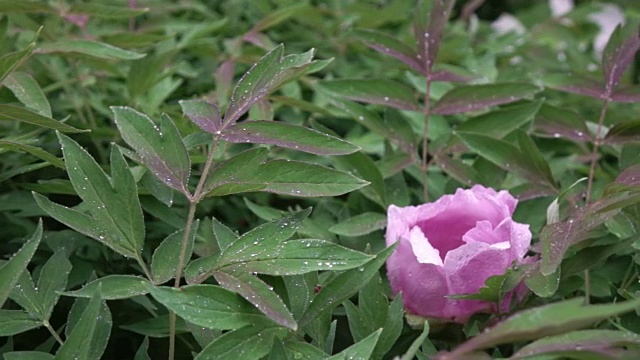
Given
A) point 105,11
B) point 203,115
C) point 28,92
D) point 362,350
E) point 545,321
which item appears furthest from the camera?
point 105,11

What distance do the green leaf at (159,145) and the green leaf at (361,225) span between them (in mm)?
167

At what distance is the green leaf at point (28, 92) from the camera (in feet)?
2.22

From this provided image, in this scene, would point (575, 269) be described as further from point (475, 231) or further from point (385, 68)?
point (385, 68)

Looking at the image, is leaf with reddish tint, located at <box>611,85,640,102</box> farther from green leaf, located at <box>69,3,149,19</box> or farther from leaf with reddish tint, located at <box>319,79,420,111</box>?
green leaf, located at <box>69,3,149,19</box>

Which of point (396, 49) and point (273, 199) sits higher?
point (396, 49)

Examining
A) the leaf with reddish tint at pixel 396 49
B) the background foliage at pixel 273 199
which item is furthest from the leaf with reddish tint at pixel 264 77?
the leaf with reddish tint at pixel 396 49

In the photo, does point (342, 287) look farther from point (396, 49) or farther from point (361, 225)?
point (396, 49)

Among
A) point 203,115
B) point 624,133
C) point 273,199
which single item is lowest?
point 273,199

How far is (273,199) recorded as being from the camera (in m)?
0.87

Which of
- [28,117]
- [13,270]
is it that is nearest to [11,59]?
[28,117]

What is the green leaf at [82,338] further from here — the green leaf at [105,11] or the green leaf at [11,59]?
the green leaf at [105,11]

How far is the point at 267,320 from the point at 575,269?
0.25 meters

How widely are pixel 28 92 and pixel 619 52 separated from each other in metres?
0.50

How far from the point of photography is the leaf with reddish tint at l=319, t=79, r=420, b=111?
74 centimetres
